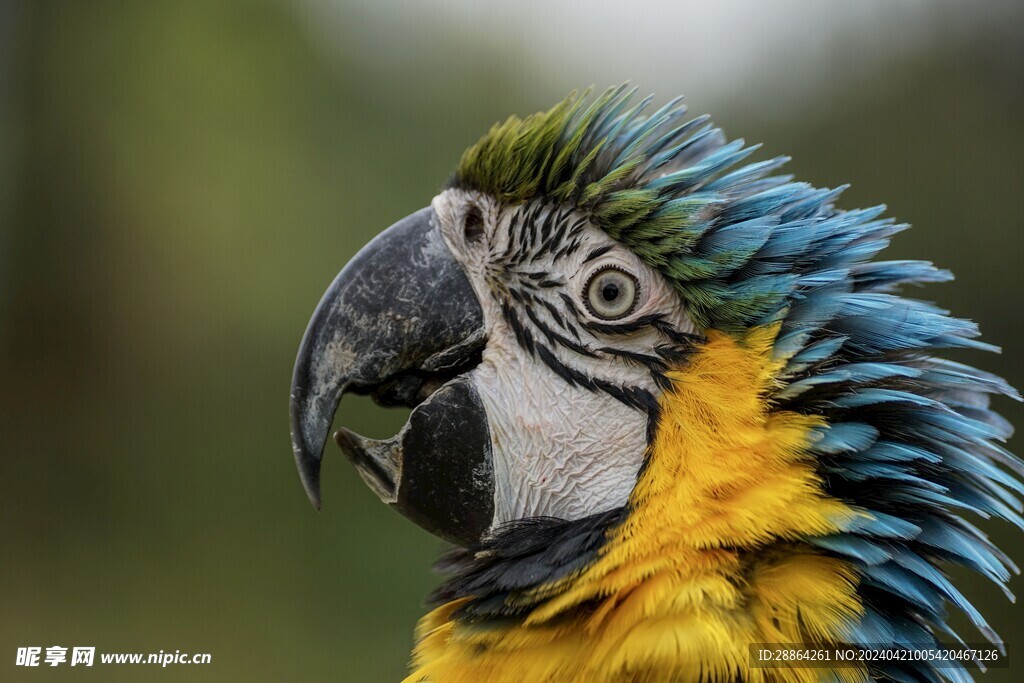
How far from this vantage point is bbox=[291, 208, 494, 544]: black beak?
1.62 m

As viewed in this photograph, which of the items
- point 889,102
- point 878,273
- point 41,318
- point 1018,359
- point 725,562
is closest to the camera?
point 725,562

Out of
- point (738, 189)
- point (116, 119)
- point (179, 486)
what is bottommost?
point (738, 189)

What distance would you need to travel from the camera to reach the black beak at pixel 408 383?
1.62 m

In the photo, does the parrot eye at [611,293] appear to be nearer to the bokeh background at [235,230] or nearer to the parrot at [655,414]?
the parrot at [655,414]

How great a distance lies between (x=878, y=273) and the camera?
1.61 meters

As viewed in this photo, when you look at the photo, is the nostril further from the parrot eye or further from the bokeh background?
the bokeh background

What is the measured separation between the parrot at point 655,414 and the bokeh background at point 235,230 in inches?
153

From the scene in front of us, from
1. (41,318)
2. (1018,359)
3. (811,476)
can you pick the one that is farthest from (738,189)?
(41,318)

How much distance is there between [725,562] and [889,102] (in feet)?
17.9

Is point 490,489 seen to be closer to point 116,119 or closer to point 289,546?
point 289,546

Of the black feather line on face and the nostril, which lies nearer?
the black feather line on face

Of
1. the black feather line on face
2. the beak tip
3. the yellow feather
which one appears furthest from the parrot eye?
the beak tip

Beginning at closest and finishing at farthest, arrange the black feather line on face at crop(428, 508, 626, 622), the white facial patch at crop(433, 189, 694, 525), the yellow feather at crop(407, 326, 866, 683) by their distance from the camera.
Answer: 1. the yellow feather at crop(407, 326, 866, 683)
2. the black feather line on face at crop(428, 508, 626, 622)
3. the white facial patch at crop(433, 189, 694, 525)

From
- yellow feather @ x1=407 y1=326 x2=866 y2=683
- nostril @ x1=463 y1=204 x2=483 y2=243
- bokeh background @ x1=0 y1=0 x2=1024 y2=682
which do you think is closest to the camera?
yellow feather @ x1=407 y1=326 x2=866 y2=683
